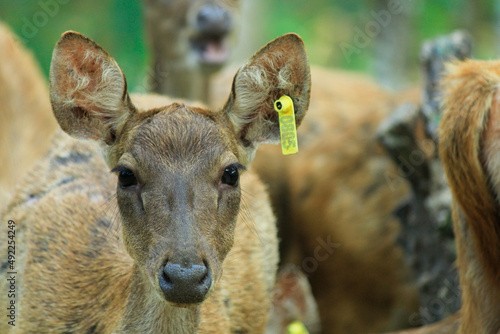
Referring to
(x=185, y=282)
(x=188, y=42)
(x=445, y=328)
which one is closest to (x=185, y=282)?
(x=185, y=282)

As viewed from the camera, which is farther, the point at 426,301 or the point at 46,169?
the point at 426,301

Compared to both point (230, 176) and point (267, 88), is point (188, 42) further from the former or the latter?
point (230, 176)

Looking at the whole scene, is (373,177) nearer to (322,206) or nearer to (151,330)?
(322,206)

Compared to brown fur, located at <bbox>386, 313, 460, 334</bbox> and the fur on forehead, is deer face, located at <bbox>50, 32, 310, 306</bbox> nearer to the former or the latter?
the fur on forehead

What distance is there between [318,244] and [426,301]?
1426 millimetres

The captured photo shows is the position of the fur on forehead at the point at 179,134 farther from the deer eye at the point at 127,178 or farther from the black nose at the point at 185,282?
the black nose at the point at 185,282

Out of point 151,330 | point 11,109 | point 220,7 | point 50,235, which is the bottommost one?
point 151,330

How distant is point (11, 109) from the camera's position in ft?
25.8

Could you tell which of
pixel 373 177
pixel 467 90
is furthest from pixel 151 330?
pixel 373 177

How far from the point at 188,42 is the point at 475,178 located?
443 cm

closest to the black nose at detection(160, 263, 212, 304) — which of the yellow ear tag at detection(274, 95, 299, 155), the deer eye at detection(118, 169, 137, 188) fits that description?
the deer eye at detection(118, 169, 137, 188)

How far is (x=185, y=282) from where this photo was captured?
3.24 m

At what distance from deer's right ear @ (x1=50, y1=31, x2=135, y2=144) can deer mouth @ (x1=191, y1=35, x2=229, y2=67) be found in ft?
12.7

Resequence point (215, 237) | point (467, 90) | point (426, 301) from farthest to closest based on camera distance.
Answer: point (426, 301) < point (467, 90) < point (215, 237)
